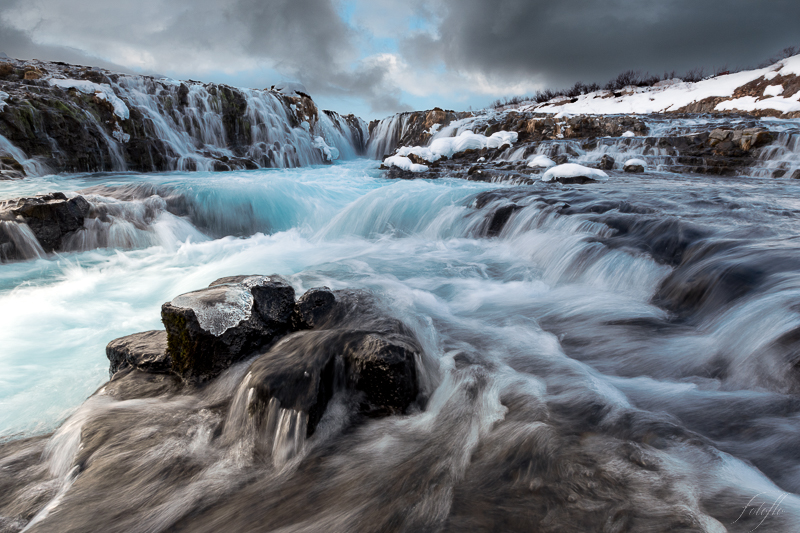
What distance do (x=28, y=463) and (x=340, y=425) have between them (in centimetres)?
171

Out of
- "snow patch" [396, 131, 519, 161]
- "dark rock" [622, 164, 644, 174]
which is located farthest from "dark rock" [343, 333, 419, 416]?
"snow patch" [396, 131, 519, 161]

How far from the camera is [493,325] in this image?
3807mm

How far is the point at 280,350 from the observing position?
252 cm

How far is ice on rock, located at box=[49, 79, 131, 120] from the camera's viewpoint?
13367 millimetres

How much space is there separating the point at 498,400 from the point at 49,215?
298 inches

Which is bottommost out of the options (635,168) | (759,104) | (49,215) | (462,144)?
(49,215)

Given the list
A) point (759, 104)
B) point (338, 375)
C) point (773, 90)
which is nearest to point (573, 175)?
point (338, 375)

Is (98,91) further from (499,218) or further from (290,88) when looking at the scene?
(499,218)

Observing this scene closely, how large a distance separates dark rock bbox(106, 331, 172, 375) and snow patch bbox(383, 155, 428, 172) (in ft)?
40.0

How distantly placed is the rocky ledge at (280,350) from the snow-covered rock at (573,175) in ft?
27.8

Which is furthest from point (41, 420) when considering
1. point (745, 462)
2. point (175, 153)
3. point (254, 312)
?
point (175, 153)

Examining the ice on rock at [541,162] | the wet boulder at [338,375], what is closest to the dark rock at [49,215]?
the wet boulder at [338,375]

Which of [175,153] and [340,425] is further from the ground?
[175,153]

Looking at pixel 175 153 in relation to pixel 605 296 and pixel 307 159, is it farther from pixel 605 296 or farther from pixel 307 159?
pixel 605 296
